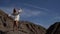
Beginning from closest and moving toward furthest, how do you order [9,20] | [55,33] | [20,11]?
[55,33]
[20,11]
[9,20]

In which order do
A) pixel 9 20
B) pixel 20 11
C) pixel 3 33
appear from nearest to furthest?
pixel 20 11 → pixel 3 33 → pixel 9 20

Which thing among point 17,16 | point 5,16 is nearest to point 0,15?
point 5,16

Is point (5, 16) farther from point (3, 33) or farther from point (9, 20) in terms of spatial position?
point (3, 33)

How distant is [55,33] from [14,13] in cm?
282

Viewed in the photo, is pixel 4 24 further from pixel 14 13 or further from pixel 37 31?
pixel 14 13

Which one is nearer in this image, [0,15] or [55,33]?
[55,33]

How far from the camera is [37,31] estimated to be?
2478 centimetres

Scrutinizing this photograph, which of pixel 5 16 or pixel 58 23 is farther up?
pixel 5 16

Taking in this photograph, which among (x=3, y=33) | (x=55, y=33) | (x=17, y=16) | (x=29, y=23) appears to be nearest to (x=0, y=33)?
(x=3, y=33)

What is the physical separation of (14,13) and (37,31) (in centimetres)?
1027

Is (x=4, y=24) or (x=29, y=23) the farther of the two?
(x=29, y=23)

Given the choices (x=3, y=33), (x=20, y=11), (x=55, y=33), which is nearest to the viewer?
(x=55, y=33)

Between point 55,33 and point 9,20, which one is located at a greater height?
point 9,20

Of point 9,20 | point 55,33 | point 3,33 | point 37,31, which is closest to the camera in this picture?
point 55,33
